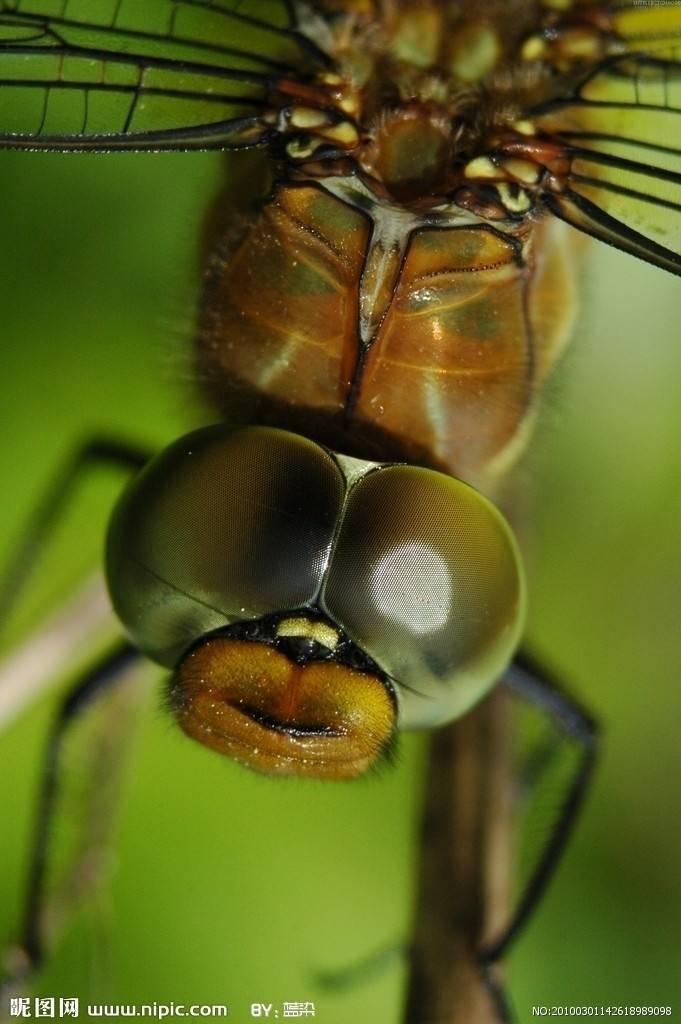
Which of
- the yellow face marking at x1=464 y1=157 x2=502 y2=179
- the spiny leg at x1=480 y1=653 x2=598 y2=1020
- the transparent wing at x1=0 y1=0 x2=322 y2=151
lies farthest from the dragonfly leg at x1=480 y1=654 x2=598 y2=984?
the transparent wing at x1=0 y1=0 x2=322 y2=151

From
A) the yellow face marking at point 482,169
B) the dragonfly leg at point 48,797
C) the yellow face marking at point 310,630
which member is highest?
the yellow face marking at point 482,169

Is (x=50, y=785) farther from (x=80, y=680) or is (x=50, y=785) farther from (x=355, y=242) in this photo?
(x=355, y=242)

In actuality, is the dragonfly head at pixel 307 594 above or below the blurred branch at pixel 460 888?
above

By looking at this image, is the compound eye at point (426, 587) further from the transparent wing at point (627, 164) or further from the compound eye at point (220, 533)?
the transparent wing at point (627, 164)

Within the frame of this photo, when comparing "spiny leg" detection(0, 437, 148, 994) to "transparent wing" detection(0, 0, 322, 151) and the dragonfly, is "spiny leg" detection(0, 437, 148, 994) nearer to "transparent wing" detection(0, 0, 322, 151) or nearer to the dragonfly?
the dragonfly

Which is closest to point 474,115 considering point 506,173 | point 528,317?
point 506,173

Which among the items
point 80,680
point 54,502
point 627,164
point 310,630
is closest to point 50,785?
point 80,680

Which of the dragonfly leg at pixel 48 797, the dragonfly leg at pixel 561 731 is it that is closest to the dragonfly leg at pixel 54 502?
→ the dragonfly leg at pixel 48 797
